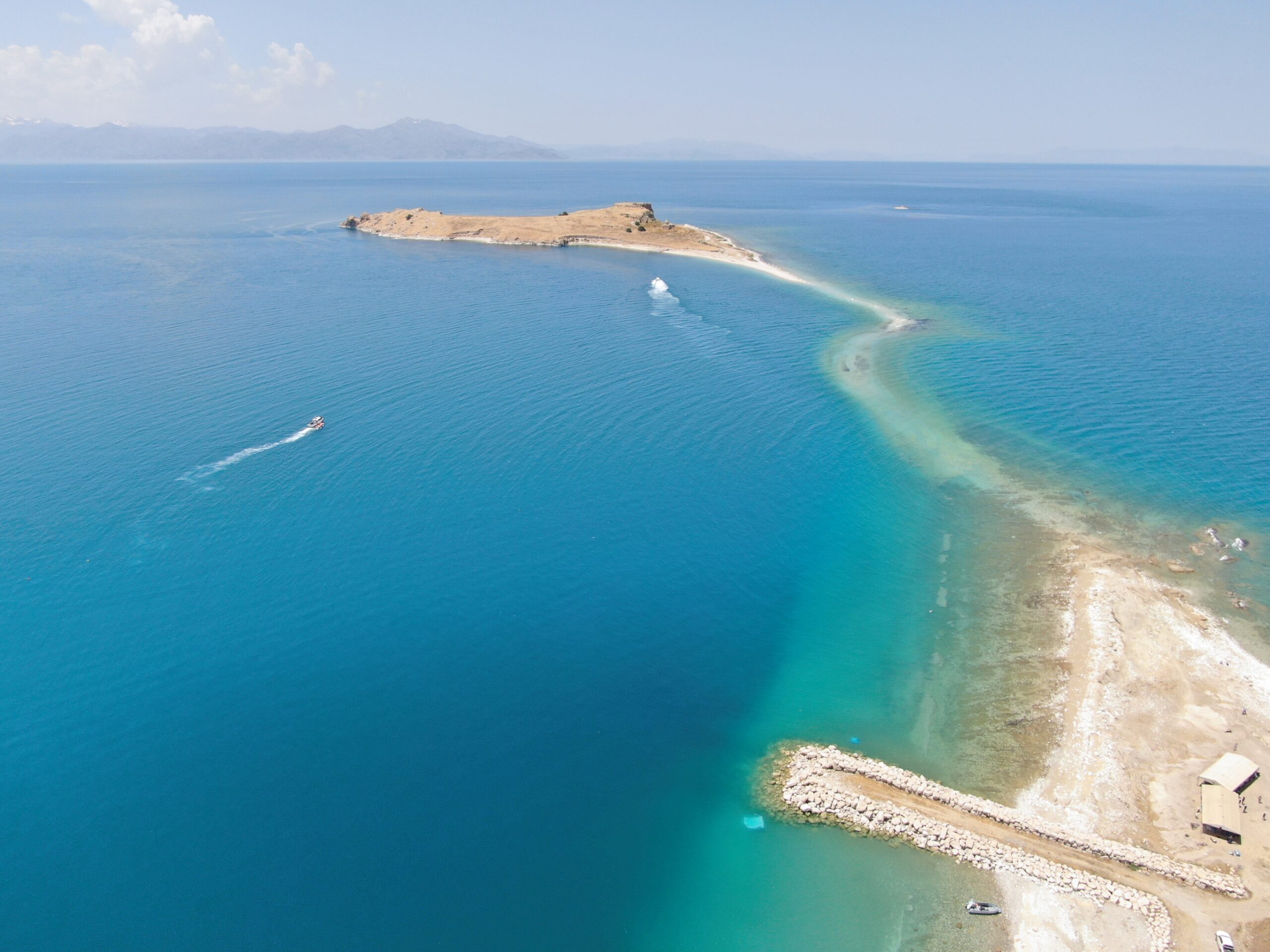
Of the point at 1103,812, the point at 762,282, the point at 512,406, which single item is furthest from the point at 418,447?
the point at 762,282

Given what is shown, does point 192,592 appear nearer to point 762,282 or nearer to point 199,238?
point 762,282

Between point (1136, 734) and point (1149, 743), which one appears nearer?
point (1149, 743)

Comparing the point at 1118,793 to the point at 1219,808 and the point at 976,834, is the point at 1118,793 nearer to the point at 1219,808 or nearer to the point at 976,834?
the point at 1219,808

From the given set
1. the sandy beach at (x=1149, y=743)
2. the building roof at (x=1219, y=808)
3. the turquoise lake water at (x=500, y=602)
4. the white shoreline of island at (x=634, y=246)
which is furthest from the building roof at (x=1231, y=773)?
the white shoreline of island at (x=634, y=246)

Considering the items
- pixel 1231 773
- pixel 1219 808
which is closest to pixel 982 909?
pixel 1219 808

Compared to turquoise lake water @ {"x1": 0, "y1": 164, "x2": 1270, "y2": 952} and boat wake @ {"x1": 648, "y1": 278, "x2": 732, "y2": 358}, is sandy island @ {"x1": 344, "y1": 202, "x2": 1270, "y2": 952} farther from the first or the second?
boat wake @ {"x1": 648, "y1": 278, "x2": 732, "y2": 358}

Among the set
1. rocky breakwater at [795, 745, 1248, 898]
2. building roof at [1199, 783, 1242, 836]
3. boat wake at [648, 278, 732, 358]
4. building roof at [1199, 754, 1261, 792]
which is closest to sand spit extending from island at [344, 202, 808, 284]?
boat wake at [648, 278, 732, 358]

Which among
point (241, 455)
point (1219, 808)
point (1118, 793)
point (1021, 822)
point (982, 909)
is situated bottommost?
point (982, 909)

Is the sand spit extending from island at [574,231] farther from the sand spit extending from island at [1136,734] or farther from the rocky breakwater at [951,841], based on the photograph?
the rocky breakwater at [951,841]
